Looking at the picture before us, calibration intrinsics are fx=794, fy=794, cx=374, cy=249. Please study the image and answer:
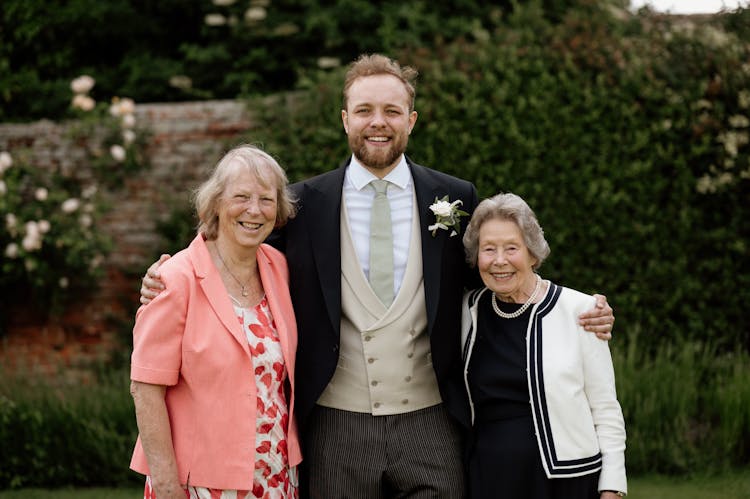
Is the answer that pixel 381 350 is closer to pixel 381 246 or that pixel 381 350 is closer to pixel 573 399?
pixel 381 246

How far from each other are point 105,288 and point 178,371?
427 cm

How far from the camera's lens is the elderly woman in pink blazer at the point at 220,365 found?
2.65 metres

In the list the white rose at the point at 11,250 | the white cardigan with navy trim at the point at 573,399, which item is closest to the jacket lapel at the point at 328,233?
the white cardigan with navy trim at the point at 573,399

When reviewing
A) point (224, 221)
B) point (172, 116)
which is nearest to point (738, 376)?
point (224, 221)

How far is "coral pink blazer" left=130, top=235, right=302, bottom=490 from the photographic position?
2.65 meters

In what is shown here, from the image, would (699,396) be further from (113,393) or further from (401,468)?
(113,393)

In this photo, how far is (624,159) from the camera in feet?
19.5

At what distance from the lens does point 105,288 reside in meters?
6.63

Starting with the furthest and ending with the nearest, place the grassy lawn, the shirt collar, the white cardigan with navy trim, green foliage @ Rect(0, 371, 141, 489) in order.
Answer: green foliage @ Rect(0, 371, 141, 489) → the grassy lawn → the shirt collar → the white cardigan with navy trim

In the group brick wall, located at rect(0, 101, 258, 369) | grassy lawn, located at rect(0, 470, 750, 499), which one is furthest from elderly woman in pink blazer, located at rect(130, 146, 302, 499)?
brick wall, located at rect(0, 101, 258, 369)

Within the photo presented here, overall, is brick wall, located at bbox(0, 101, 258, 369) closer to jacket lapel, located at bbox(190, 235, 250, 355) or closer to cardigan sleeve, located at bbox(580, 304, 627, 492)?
jacket lapel, located at bbox(190, 235, 250, 355)

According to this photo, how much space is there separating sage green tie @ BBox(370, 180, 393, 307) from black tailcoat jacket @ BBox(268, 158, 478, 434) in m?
0.13

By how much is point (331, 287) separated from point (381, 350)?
302 millimetres

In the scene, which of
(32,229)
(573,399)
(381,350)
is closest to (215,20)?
(32,229)
